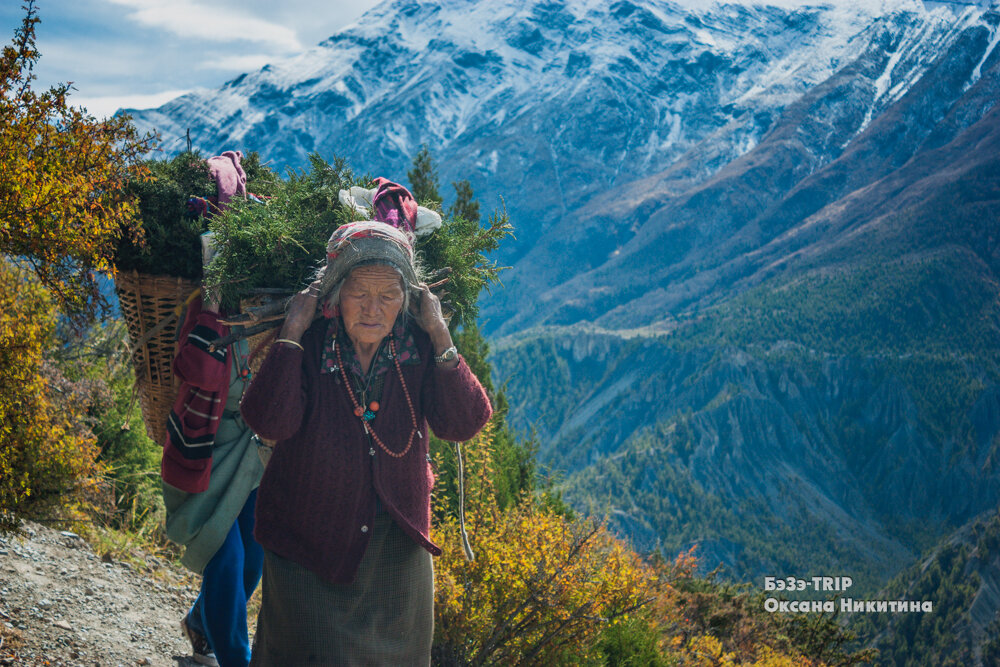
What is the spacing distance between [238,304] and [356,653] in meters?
1.46

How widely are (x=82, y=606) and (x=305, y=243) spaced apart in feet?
10.2

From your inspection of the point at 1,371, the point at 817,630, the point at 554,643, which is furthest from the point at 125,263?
the point at 817,630

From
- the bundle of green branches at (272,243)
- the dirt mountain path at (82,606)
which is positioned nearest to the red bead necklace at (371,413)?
the bundle of green branches at (272,243)

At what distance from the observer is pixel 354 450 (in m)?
2.84

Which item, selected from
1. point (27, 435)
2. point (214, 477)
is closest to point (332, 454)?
point (214, 477)

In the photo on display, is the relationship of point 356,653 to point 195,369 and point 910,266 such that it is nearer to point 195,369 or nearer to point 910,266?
point 195,369

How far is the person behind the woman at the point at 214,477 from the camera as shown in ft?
10.6

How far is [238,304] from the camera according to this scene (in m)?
3.14

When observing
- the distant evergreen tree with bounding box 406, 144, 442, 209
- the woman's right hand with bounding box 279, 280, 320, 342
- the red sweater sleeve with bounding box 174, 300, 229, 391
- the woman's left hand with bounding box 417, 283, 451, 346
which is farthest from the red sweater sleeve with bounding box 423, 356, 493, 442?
the distant evergreen tree with bounding box 406, 144, 442, 209

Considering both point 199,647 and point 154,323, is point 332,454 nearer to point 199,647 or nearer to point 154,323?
point 154,323

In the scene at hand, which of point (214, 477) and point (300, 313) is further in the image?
point (214, 477)

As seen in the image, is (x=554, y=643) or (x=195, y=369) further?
(x=554, y=643)

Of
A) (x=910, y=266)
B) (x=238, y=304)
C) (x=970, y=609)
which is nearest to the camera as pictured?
(x=238, y=304)

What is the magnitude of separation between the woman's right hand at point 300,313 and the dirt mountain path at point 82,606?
240 centimetres
